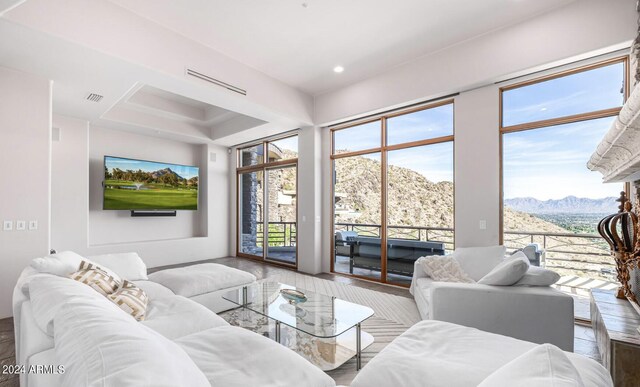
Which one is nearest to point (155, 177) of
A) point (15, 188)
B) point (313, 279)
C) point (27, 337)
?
point (15, 188)

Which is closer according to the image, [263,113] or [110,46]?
[110,46]

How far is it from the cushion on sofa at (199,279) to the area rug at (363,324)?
35 cm

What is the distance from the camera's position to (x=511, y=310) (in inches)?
92.3

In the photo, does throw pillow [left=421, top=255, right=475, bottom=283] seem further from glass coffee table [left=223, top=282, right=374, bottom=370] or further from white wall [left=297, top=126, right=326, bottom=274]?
white wall [left=297, top=126, right=326, bottom=274]

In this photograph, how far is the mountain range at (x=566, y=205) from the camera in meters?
3.13

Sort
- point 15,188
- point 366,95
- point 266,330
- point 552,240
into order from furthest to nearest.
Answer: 1. point 366,95
2. point 552,240
3. point 15,188
4. point 266,330

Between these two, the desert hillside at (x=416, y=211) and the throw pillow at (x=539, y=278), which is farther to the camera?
the desert hillside at (x=416, y=211)

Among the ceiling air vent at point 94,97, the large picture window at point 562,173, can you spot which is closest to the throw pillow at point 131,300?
the ceiling air vent at point 94,97

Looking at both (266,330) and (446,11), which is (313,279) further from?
(446,11)

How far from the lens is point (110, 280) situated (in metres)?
2.34

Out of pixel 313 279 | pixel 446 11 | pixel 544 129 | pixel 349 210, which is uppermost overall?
pixel 446 11

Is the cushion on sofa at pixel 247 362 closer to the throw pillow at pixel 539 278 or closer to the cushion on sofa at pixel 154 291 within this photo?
the cushion on sofa at pixel 154 291

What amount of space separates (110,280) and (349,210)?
381cm

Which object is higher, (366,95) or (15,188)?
Answer: (366,95)
